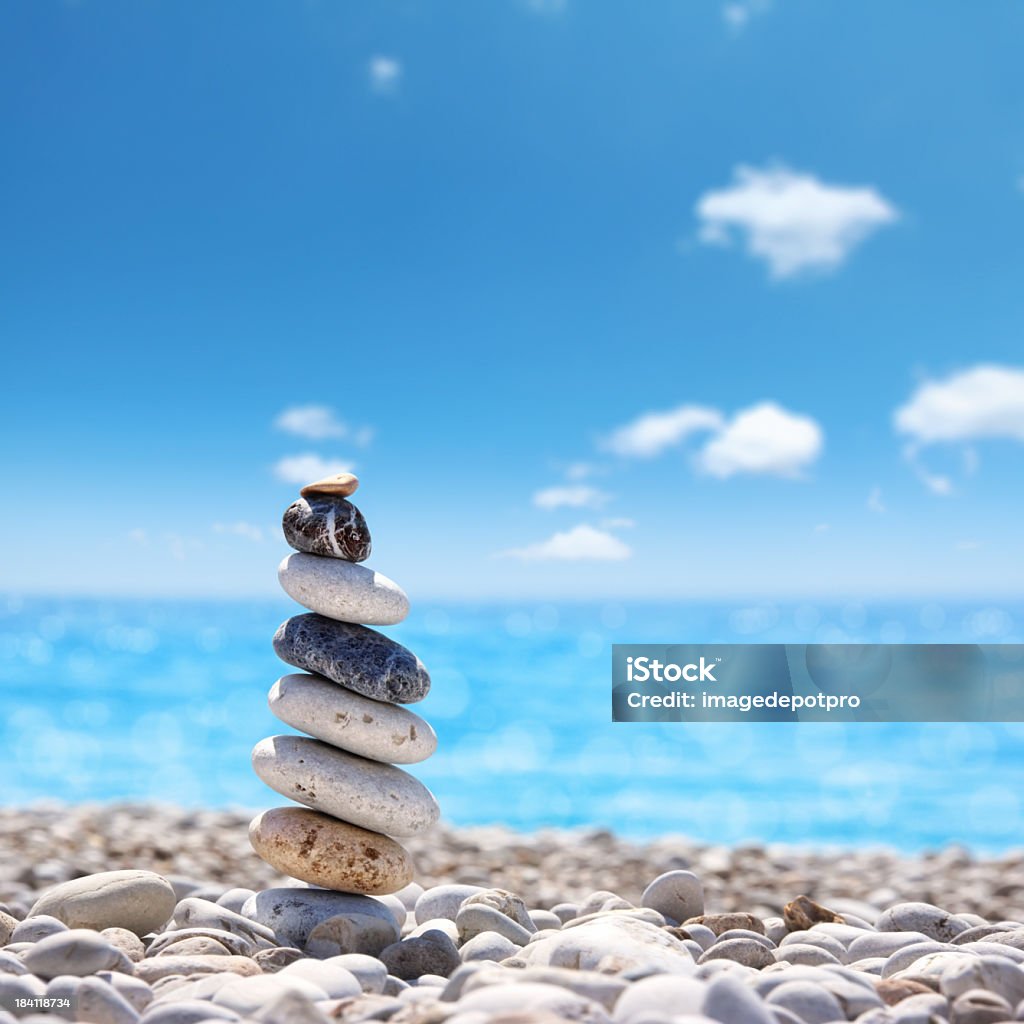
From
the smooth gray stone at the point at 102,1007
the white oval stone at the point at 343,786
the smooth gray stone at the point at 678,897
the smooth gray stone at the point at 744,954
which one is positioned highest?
the white oval stone at the point at 343,786

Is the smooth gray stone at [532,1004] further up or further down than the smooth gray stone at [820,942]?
further down

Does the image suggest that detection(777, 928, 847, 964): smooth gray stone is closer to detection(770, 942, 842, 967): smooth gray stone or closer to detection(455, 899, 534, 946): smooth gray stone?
detection(770, 942, 842, 967): smooth gray stone

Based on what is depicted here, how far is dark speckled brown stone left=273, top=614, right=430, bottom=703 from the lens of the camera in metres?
4.27

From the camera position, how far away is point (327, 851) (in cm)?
431

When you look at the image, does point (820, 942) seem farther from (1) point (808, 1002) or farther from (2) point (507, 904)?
(1) point (808, 1002)

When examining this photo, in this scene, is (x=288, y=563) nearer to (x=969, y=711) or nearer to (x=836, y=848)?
(x=969, y=711)

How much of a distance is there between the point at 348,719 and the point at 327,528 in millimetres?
754

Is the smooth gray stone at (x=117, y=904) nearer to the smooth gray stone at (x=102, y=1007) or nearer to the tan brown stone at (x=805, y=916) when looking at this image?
the smooth gray stone at (x=102, y=1007)

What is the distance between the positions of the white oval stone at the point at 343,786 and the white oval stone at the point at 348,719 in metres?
0.06

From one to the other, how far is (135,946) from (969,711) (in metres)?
5.63

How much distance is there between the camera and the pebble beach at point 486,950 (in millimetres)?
2588

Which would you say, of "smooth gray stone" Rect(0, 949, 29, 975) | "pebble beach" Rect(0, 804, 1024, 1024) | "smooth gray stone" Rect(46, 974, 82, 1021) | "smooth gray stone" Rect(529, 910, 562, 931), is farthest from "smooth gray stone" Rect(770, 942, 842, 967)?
"smooth gray stone" Rect(0, 949, 29, 975)

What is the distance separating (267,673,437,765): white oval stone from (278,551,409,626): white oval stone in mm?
304

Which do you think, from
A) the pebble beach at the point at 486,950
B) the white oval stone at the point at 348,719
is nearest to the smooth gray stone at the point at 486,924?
the pebble beach at the point at 486,950
